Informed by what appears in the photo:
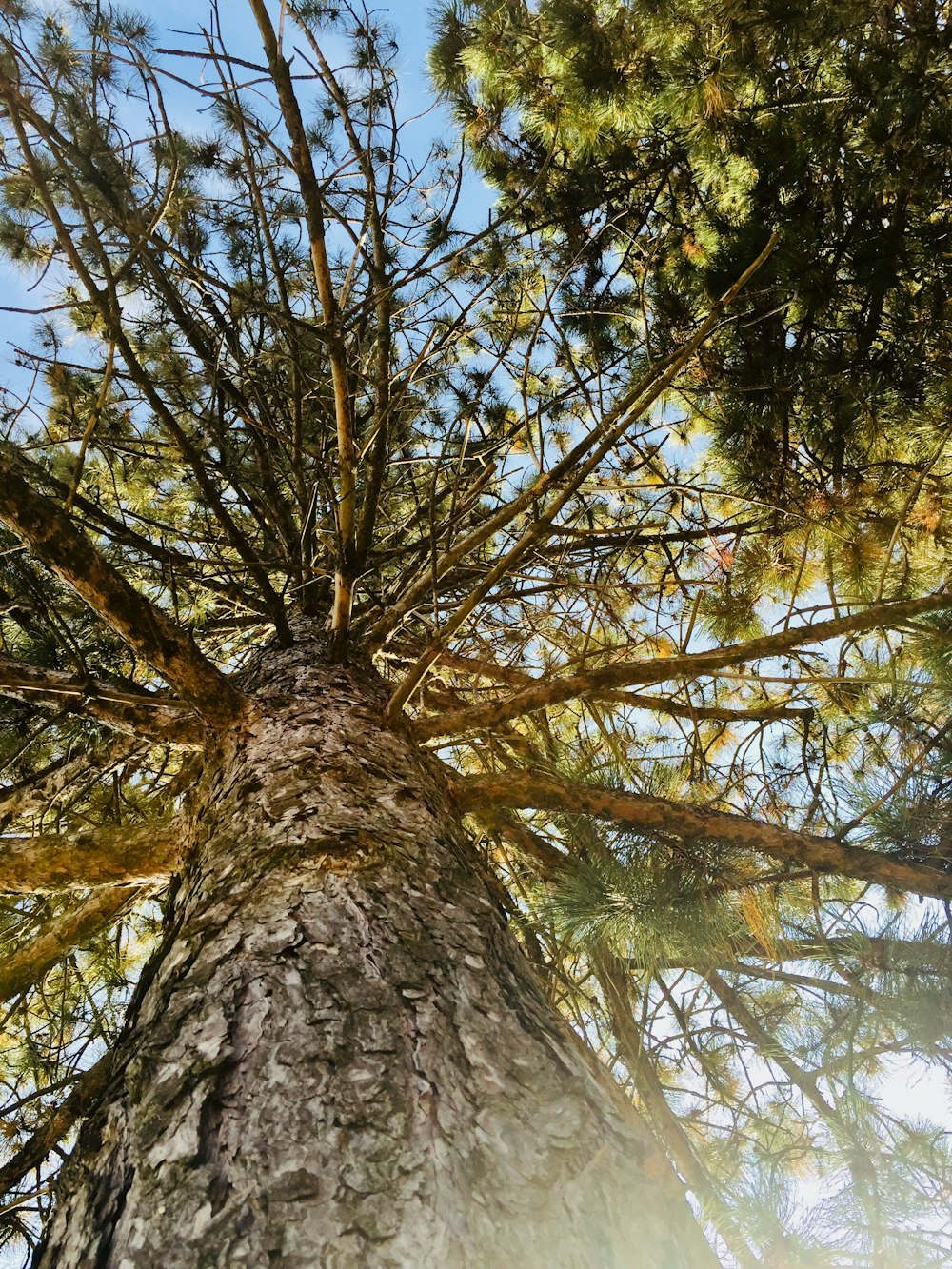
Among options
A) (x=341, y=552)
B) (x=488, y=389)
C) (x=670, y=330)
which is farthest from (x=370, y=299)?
(x=488, y=389)

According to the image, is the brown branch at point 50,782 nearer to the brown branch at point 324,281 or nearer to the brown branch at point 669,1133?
the brown branch at point 324,281

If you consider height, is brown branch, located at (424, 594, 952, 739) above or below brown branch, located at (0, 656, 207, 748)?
above

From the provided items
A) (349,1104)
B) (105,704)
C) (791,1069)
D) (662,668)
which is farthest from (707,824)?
(105,704)

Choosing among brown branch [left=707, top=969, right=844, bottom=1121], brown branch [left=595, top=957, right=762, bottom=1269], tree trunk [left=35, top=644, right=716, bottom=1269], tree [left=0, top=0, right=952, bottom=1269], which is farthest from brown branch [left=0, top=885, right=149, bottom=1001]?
brown branch [left=707, top=969, right=844, bottom=1121]

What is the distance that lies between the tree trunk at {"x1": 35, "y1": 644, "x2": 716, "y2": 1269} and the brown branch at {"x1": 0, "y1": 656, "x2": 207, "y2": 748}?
2.23 ft

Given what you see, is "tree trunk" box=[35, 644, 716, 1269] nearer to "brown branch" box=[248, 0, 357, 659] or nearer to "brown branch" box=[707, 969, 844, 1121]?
"brown branch" box=[248, 0, 357, 659]

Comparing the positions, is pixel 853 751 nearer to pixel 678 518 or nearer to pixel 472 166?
pixel 678 518

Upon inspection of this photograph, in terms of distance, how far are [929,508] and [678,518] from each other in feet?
3.86

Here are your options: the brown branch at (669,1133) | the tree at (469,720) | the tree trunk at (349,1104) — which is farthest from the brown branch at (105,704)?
the brown branch at (669,1133)

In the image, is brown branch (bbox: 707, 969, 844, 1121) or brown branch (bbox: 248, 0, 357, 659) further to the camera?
brown branch (bbox: 707, 969, 844, 1121)

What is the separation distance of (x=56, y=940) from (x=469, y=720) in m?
1.12

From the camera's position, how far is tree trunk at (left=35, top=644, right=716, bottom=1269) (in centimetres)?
68

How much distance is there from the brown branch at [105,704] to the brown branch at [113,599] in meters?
0.09

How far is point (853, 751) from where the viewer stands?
3.15 m
